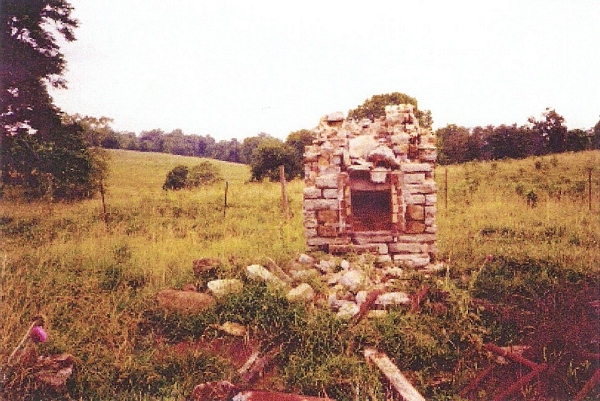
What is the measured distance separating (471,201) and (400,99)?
55.6ft

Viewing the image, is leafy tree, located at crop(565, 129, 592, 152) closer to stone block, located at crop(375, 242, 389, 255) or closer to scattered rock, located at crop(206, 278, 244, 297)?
stone block, located at crop(375, 242, 389, 255)

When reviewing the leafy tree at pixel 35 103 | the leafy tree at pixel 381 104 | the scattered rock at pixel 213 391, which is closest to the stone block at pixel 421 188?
the scattered rock at pixel 213 391

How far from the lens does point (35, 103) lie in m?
11.5

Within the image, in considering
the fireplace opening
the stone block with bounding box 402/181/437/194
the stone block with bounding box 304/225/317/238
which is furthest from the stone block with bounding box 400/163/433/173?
the stone block with bounding box 304/225/317/238

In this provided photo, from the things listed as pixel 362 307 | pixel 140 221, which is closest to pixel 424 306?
pixel 362 307

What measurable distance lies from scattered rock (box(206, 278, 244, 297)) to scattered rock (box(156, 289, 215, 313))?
0.14 metres

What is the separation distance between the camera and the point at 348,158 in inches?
263

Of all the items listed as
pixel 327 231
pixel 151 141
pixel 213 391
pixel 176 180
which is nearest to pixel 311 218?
pixel 327 231

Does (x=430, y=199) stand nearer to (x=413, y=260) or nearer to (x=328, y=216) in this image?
(x=413, y=260)

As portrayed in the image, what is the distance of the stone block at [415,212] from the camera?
6.57 meters

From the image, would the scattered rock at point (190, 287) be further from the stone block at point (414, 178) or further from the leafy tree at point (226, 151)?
the leafy tree at point (226, 151)

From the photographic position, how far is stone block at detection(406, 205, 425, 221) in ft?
21.6

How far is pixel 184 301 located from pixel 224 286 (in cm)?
55

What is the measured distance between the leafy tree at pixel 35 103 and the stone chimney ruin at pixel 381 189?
860 centimetres
